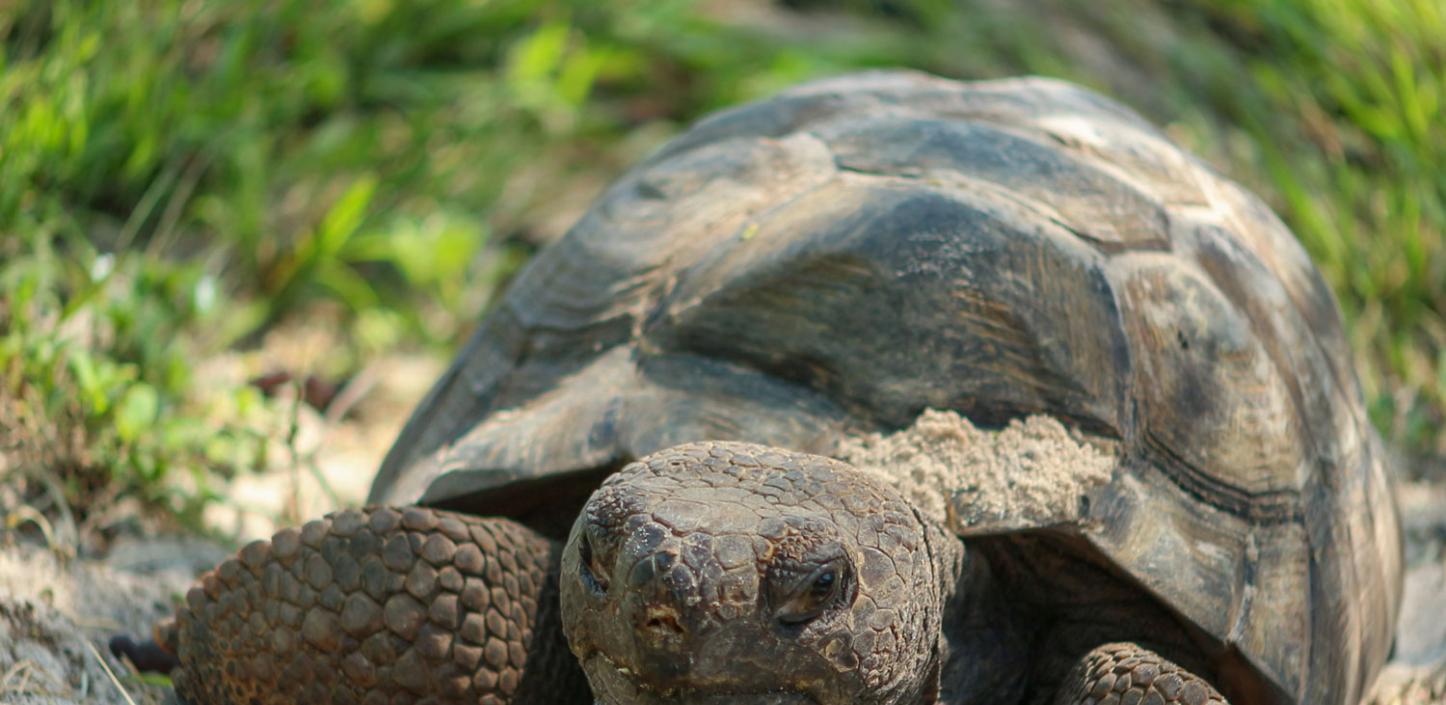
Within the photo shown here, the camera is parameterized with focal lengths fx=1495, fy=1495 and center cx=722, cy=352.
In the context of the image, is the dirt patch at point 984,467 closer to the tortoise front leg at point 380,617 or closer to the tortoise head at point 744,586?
the tortoise head at point 744,586

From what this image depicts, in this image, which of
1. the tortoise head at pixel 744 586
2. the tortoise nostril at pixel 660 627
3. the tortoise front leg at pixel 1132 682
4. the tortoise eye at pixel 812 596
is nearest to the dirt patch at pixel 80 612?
the tortoise head at pixel 744 586

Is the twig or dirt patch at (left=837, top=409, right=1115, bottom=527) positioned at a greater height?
dirt patch at (left=837, top=409, right=1115, bottom=527)

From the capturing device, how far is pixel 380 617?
6.60 feet

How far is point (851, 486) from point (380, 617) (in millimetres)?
671

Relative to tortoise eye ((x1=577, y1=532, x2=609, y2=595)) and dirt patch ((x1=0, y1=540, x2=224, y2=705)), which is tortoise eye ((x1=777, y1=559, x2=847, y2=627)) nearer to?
tortoise eye ((x1=577, y1=532, x2=609, y2=595))

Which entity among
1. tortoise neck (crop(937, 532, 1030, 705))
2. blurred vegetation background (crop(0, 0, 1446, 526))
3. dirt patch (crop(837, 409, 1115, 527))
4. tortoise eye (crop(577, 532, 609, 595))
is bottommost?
blurred vegetation background (crop(0, 0, 1446, 526))

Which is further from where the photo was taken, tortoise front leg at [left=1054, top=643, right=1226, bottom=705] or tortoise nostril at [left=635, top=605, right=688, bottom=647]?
tortoise front leg at [left=1054, top=643, right=1226, bottom=705]

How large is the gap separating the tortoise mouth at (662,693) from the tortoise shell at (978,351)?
0.40 m

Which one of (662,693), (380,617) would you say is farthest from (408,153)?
(662,693)

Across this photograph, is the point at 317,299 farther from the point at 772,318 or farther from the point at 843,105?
the point at 772,318

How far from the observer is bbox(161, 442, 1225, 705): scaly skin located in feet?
5.44

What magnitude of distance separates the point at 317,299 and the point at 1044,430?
275cm

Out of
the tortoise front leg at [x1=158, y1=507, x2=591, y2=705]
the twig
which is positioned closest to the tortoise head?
the tortoise front leg at [x1=158, y1=507, x2=591, y2=705]

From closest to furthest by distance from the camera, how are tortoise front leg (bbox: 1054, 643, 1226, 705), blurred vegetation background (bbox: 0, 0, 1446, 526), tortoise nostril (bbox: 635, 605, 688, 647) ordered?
1. tortoise nostril (bbox: 635, 605, 688, 647)
2. tortoise front leg (bbox: 1054, 643, 1226, 705)
3. blurred vegetation background (bbox: 0, 0, 1446, 526)
